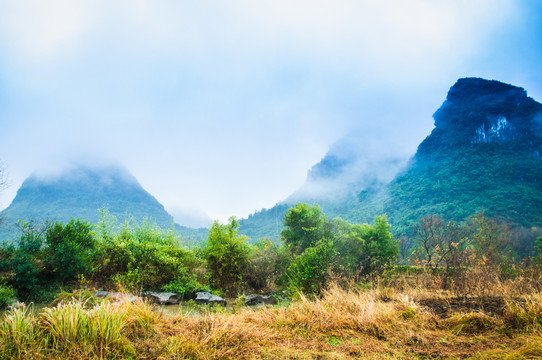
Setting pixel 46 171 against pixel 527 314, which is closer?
pixel 527 314

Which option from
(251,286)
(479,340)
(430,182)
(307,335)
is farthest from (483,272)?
(430,182)

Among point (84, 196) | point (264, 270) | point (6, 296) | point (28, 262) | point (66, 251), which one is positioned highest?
point (84, 196)

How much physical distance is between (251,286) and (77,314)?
10.1 metres

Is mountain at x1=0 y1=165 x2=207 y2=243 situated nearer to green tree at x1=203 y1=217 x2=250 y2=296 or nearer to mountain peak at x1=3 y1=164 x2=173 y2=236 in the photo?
mountain peak at x1=3 y1=164 x2=173 y2=236

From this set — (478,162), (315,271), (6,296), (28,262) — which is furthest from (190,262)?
(478,162)

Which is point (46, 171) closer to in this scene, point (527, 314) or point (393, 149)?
point (527, 314)

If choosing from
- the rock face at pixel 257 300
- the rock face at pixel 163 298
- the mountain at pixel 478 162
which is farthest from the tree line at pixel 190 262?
the mountain at pixel 478 162

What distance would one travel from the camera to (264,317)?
12.4ft

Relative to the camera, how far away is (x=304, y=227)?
45.5 ft

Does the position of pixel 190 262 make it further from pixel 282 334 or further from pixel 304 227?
pixel 282 334

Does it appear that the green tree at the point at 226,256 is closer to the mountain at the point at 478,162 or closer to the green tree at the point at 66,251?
the green tree at the point at 66,251

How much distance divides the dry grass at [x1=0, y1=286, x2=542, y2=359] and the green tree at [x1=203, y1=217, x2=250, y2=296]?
6921 mm

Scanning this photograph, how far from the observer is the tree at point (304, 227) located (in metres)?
13.4

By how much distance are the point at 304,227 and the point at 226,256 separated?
5.22 meters
